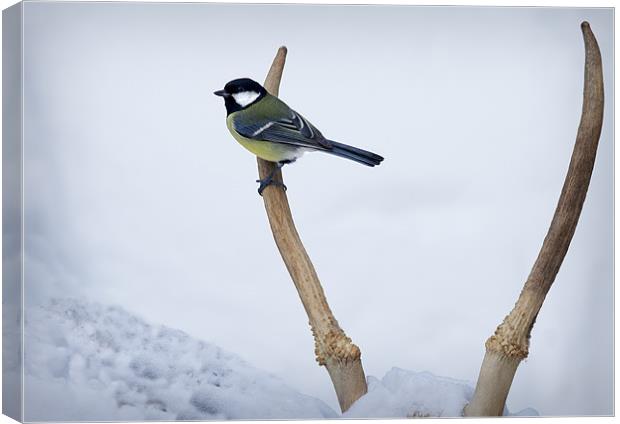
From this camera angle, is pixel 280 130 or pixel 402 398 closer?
pixel 280 130

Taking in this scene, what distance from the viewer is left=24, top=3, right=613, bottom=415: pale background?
3527 mm

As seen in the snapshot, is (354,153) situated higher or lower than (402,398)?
higher

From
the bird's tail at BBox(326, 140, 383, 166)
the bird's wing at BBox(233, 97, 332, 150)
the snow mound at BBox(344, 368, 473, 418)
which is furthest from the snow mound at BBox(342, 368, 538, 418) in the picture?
the bird's wing at BBox(233, 97, 332, 150)

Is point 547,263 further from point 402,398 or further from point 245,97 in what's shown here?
point 245,97

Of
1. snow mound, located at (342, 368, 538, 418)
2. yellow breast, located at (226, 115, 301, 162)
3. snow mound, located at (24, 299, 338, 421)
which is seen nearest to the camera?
snow mound, located at (24, 299, 338, 421)

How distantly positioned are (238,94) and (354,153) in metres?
0.47

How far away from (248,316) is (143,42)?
3.44 ft

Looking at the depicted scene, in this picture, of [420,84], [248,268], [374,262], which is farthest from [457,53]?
[248,268]

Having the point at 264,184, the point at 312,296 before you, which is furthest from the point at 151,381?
the point at 264,184

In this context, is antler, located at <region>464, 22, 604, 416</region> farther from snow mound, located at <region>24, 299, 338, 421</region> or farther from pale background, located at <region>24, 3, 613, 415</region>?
snow mound, located at <region>24, 299, 338, 421</region>

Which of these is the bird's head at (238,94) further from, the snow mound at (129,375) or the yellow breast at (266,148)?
the snow mound at (129,375)

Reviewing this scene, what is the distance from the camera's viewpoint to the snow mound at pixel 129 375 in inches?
138

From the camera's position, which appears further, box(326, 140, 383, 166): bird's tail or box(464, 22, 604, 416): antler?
box(464, 22, 604, 416): antler

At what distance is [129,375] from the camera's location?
11.7 ft
